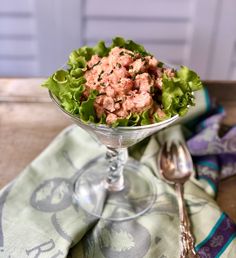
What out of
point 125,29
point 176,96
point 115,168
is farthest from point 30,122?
point 125,29

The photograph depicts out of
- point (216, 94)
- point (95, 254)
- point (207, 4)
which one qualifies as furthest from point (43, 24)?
point (95, 254)

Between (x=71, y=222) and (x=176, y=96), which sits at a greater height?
(x=176, y=96)

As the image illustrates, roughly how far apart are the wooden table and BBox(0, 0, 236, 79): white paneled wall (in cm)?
48

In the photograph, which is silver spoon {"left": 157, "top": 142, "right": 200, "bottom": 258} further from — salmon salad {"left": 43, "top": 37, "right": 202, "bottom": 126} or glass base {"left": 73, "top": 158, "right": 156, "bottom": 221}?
salmon salad {"left": 43, "top": 37, "right": 202, "bottom": 126}

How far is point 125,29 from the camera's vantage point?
1.17 meters

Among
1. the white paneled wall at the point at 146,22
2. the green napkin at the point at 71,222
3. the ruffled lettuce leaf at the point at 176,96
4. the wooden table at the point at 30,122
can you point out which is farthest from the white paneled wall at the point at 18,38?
the ruffled lettuce leaf at the point at 176,96

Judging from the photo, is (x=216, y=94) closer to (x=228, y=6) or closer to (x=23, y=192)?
(x=23, y=192)

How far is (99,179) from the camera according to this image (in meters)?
0.59

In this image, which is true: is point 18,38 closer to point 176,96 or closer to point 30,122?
point 30,122

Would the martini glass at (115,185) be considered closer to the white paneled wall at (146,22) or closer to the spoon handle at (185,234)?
the spoon handle at (185,234)

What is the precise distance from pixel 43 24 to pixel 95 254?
0.82 meters

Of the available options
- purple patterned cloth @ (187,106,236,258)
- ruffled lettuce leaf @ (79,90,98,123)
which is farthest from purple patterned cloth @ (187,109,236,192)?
ruffled lettuce leaf @ (79,90,98,123)

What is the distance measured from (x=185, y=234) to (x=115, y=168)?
13 centimetres

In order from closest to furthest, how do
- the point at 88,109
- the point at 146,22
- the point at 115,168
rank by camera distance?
the point at 88,109
the point at 115,168
the point at 146,22
